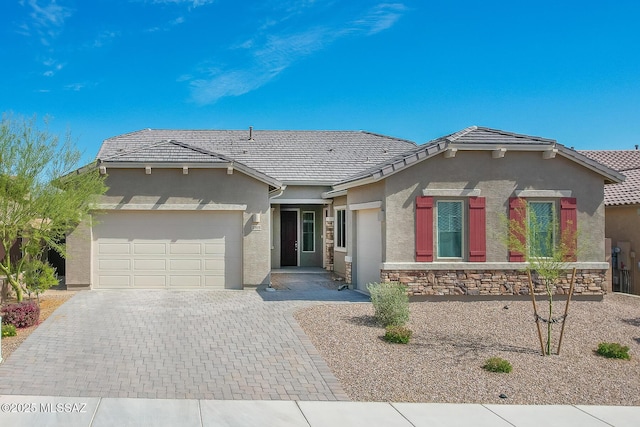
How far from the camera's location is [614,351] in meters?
8.89

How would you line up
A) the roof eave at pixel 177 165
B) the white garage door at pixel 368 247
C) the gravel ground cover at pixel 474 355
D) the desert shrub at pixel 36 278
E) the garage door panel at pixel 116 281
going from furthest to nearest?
1. the garage door panel at pixel 116 281
2. the roof eave at pixel 177 165
3. the white garage door at pixel 368 247
4. the desert shrub at pixel 36 278
5. the gravel ground cover at pixel 474 355

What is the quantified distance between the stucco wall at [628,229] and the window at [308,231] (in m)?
11.2

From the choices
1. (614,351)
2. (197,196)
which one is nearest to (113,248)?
(197,196)

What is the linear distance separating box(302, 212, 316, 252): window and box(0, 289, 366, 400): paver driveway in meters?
8.99

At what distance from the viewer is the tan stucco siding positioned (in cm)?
1317

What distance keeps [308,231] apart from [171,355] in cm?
1368

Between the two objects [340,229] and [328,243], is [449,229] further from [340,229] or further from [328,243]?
[328,243]

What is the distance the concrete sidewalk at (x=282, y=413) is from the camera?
5723mm

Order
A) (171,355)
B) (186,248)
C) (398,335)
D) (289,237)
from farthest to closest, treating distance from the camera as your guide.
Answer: (289,237) → (186,248) → (398,335) → (171,355)

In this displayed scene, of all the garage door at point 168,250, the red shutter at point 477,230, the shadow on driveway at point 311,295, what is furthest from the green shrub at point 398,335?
the garage door at point 168,250

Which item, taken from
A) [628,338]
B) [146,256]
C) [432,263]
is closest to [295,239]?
[146,256]

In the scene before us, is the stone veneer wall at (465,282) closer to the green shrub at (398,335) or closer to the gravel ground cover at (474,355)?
the gravel ground cover at (474,355)

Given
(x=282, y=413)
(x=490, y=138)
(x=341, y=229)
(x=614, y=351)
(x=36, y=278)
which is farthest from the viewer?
(x=341, y=229)

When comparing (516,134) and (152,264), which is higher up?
(516,134)
